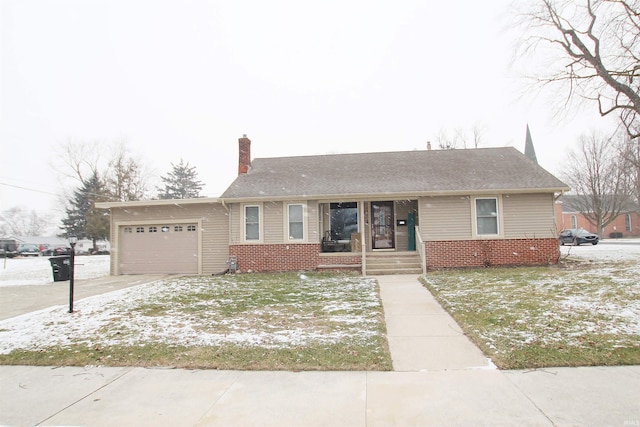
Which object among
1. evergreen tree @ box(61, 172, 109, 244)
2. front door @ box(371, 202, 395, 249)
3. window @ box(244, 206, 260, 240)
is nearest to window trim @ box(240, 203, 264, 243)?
window @ box(244, 206, 260, 240)

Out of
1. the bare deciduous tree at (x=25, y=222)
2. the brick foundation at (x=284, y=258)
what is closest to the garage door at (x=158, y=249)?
the brick foundation at (x=284, y=258)

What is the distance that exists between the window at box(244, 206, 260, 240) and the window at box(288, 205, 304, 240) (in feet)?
3.99

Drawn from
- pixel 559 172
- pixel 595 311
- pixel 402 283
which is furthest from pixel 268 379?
pixel 559 172

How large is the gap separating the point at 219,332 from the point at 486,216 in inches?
400

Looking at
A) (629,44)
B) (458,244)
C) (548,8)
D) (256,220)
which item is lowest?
(458,244)

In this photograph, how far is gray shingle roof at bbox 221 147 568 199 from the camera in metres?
12.8

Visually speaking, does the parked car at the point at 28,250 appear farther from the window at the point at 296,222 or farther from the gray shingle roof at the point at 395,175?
the window at the point at 296,222

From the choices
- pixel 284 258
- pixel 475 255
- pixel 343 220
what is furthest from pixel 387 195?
pixel 284 258

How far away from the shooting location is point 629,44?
36.6 feet

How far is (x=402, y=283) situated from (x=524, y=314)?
13.9 ft

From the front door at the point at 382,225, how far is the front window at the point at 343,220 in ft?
2.31

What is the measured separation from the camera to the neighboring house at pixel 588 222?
42.9 metres

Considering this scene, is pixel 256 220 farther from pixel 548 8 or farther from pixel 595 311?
pixel 548 8

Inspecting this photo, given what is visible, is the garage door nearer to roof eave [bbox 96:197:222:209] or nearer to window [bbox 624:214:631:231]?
roof eave [bbox 96:197:222:209]
